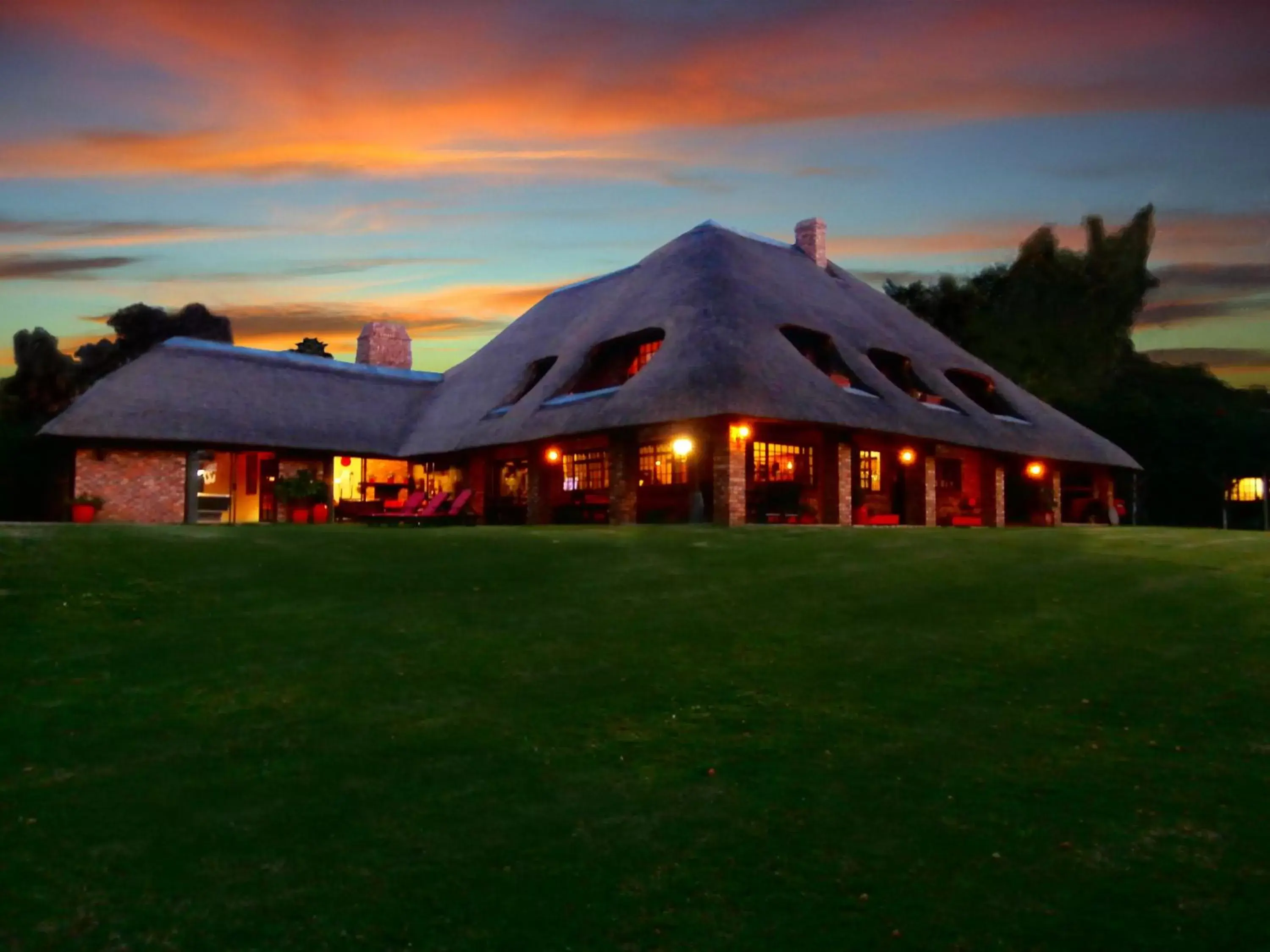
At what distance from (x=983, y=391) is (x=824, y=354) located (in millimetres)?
8465

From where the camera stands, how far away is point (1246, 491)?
49188 mm

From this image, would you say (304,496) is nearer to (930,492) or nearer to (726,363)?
(726,363)

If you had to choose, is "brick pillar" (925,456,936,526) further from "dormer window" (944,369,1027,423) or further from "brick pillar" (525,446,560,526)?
"brick pillar" (525,446,560,526)

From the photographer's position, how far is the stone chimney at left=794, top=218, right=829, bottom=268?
128ft

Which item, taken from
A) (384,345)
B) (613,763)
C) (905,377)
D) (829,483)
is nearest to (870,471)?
(905,377)

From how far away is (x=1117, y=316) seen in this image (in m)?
68.7

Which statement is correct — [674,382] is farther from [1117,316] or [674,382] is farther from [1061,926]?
[1117,316]

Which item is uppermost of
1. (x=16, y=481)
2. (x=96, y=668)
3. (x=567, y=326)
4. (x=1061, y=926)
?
(x=567, y=326)

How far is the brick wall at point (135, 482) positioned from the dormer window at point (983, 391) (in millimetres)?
24168

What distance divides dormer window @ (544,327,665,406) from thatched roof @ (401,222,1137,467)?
0.76 feet

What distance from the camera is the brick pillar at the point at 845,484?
92.3 feet

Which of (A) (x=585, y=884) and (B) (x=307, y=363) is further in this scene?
(B) (x=307, y=363)

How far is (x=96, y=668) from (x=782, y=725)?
621 centimetres

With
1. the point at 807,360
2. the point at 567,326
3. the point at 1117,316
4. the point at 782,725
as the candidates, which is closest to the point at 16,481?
the point at 567,326
